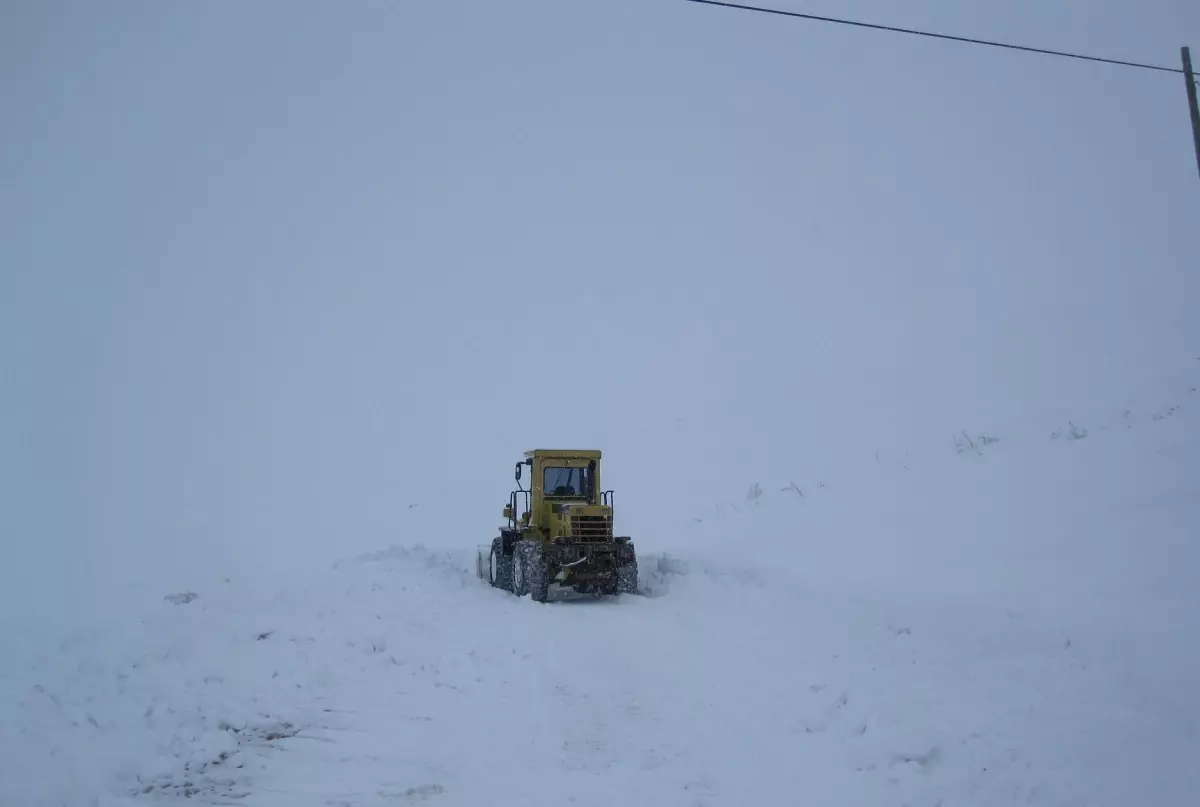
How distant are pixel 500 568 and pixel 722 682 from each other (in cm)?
941

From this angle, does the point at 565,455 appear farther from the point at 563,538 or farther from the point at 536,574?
the point at 536,574

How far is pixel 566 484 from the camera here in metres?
16.5

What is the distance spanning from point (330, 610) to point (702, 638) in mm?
5262

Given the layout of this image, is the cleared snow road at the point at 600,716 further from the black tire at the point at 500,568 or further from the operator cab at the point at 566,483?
the black tire at the point at 500,568

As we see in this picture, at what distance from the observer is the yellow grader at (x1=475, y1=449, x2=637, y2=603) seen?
49.1ft

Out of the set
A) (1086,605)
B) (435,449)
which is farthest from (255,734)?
(435,449)

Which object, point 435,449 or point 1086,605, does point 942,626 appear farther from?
point 435,449

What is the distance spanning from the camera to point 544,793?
6.04 meters

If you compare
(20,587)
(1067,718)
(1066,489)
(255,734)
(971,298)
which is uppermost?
(971,298)

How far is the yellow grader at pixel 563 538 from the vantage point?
→ 49.1ft

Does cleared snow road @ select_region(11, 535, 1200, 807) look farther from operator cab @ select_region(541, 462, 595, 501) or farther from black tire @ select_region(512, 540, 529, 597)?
operator cab @ select_region(541, 462, 595, 501)

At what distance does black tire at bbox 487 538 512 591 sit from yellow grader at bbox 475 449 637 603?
0.02 meters

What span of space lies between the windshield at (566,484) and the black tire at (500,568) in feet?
5.62

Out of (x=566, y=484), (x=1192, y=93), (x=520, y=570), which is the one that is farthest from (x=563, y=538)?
(x=1192, y=93)
